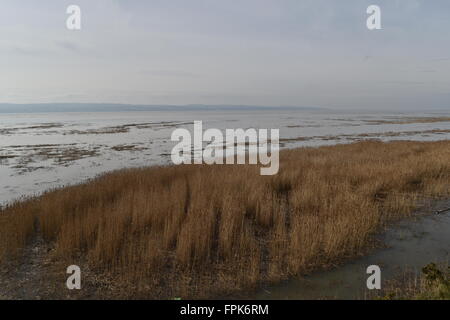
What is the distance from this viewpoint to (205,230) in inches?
251

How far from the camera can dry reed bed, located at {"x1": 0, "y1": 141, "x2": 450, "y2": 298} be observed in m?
5.23

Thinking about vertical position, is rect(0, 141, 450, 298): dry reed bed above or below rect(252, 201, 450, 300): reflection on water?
above

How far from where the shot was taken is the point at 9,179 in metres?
15.4

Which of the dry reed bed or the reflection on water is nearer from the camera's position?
the reflection on water

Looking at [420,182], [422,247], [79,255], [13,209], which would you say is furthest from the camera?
[420,182]

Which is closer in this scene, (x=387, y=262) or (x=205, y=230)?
(x=387, y=262)

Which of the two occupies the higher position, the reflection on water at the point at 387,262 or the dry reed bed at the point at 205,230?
the dry reed bed at the point at 205,230

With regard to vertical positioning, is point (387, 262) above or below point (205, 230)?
below

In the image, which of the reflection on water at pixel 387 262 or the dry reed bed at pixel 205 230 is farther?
the dry reed bed at pixel 205 230

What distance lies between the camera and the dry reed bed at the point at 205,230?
523 centimetres

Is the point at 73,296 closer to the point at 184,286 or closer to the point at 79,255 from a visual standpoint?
the point at 79,255

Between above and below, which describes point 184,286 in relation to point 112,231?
below
